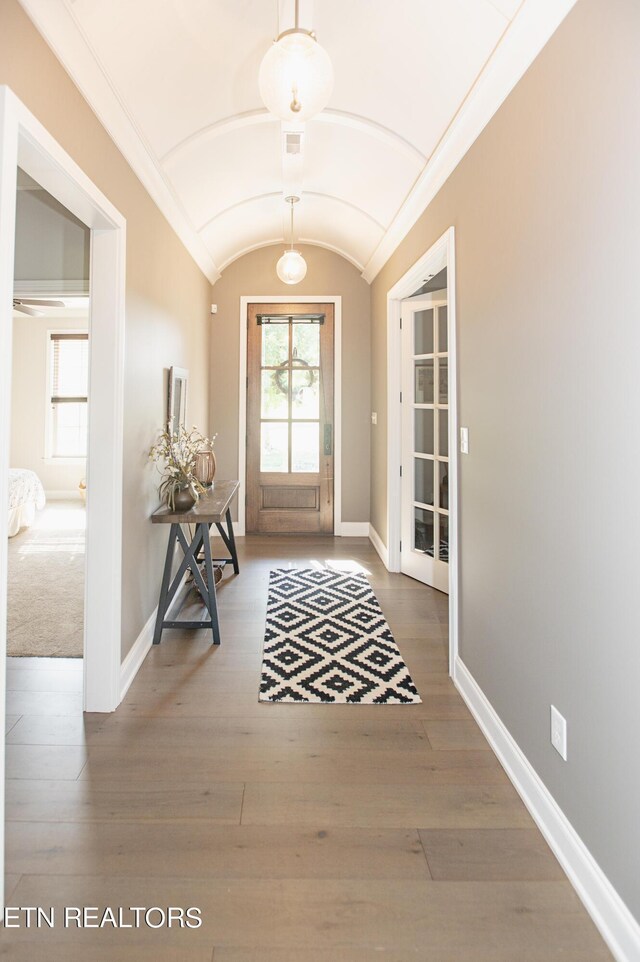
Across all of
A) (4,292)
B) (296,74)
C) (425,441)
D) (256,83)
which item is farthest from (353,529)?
(4,292)

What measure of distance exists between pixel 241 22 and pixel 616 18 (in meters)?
1.50

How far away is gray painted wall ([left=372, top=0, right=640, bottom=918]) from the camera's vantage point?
1.26 m

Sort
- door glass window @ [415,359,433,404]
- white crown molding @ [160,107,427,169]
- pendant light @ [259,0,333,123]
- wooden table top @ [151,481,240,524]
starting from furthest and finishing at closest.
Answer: door glass window @ [415,359,433,404] < wooden table top @ [151,481,240,524] < white crown molding @ [160,107,427,169] < pendant light @ [259,0,333,123]

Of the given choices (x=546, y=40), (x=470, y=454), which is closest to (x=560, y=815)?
(x=470, y=454)

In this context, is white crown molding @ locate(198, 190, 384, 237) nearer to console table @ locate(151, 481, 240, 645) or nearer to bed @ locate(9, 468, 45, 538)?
console table @ locate(151, 481, 240, 645)

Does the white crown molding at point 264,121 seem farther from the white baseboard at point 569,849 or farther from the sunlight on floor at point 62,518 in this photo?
the sunlight on floor at point 62,518

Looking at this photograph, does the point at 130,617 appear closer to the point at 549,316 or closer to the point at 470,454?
the point at 470,454

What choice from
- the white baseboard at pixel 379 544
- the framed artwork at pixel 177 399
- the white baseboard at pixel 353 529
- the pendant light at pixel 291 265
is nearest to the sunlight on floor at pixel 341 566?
the white baseboard at pixel 379 544

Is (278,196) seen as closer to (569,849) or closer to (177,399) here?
(177,399)

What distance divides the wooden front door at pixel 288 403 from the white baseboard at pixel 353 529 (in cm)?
30

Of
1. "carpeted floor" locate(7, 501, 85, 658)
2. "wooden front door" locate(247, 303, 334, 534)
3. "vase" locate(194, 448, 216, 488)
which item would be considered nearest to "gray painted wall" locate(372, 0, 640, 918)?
"vase" locate(194, 448, 216, 488)

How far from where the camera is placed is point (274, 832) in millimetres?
1657

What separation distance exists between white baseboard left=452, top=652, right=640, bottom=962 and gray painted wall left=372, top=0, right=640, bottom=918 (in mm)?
44

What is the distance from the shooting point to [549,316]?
1.64 metres
